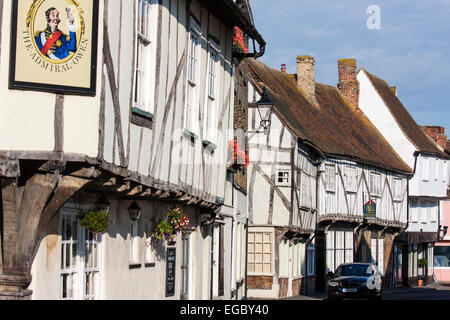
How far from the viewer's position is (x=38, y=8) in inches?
349

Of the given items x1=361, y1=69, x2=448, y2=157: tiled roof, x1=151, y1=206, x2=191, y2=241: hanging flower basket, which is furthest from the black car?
x1=361, y1=69, x2=448, y2=157: tiled roof

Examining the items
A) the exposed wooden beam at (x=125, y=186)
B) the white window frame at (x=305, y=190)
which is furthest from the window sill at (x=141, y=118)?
the white window frame at (x=305, y=190)

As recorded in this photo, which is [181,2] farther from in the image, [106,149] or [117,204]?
[106,149]

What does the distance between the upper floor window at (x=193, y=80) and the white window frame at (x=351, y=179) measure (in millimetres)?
22923

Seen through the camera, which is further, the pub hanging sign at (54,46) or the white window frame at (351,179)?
the white window frame at (351,179)

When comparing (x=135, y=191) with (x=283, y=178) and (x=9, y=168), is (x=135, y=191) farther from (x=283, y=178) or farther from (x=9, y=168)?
(x=283, y=178)

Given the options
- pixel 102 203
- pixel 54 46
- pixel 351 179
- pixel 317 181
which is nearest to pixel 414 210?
pixel 351 179

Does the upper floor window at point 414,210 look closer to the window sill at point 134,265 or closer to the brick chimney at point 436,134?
the brick chimney at point 436,134

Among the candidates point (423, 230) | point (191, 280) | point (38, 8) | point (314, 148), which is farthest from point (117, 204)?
point (423, 230)

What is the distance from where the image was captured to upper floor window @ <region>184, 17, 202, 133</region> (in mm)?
13742

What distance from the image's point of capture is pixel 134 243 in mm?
12352

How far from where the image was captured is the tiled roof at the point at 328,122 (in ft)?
106

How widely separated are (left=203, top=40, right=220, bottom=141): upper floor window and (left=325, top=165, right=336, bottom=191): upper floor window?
1950 cm

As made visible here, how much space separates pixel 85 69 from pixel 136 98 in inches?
75.2
